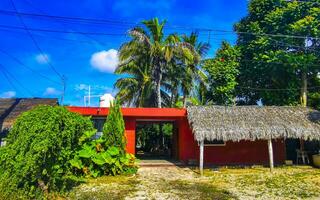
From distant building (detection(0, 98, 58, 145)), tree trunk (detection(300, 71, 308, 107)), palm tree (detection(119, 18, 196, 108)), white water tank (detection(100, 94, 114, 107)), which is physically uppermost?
palm tree (detection(119, 18, 196, 108))

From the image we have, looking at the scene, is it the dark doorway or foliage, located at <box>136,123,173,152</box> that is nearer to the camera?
the dark doorway

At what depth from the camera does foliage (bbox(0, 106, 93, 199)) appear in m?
9.49

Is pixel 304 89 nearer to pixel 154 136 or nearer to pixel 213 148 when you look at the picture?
pixel 213 148

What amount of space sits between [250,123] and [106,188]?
25.3ft

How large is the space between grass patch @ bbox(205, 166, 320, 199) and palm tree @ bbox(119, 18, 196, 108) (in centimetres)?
983

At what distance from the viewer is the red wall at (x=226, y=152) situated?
1820cm

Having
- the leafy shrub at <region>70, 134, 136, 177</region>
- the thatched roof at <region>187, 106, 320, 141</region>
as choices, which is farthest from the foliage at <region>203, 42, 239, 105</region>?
the leafy shrub at <region>70, 134, 136, 177</region>

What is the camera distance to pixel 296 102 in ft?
80.9

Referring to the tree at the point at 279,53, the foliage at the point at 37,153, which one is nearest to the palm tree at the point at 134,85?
the tree at the point at 279,53

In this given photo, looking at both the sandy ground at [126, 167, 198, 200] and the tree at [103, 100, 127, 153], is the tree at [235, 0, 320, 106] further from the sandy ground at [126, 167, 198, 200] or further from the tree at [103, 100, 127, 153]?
the tree at [103, 100, 127, 153]

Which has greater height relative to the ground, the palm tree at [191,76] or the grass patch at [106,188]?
the palm tree at [191,76]

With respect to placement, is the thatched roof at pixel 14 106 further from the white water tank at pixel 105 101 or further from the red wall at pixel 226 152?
the red wall at pixel 226 152

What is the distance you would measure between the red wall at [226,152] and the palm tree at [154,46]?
249 inches

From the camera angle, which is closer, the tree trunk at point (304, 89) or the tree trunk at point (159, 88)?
the tree trunk at point (304, 89)
